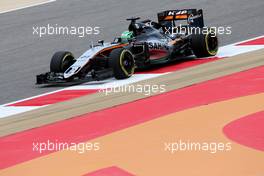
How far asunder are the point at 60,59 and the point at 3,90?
4.27ft

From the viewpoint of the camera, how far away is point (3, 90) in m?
13.9

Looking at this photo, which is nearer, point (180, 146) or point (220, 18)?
point (180, 146)

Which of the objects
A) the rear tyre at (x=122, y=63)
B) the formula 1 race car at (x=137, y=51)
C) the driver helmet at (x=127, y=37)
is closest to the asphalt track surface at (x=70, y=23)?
the formula 1 race car at (x=137, y=51)

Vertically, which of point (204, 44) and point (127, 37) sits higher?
point (127, 37)

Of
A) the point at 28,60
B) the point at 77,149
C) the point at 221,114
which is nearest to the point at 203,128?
the point at 221,114

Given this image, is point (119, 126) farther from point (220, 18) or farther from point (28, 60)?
point (220, 18)

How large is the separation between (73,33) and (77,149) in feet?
38.0

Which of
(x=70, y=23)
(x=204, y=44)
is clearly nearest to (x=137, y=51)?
(x=204, y=44)

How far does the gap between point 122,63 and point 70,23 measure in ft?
27.0

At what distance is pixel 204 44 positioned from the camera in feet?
47.3

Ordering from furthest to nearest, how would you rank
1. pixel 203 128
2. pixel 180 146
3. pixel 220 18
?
1. pixel 220 18
2. pixel 203 128
3. pixel 180 146

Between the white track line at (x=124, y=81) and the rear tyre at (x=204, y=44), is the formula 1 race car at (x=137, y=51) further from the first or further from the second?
the white track line at (x=124, y=81)

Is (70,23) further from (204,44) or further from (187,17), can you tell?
(204,44)

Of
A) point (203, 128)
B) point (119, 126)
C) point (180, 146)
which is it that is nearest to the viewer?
point (180, 146)
